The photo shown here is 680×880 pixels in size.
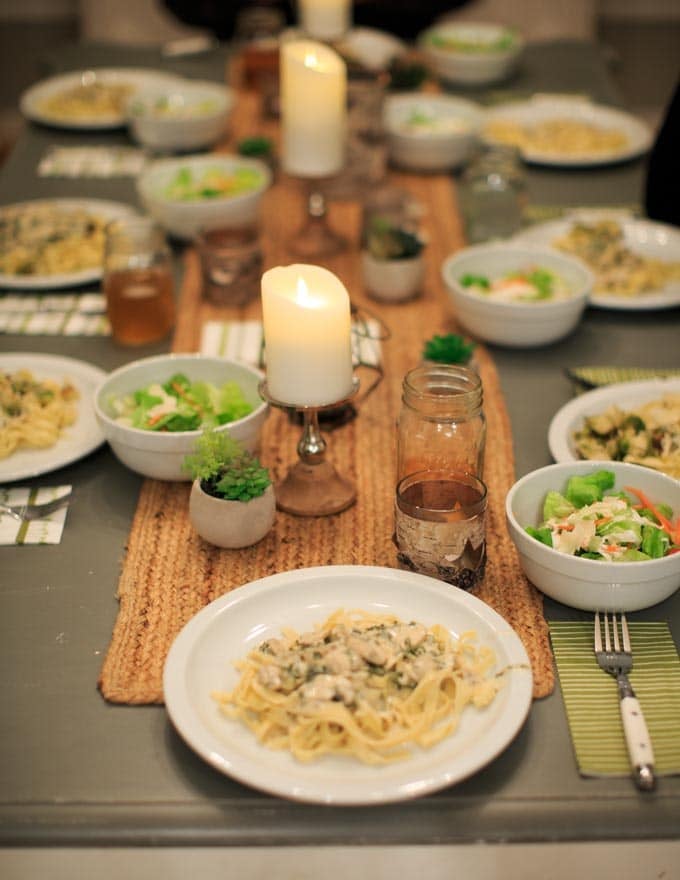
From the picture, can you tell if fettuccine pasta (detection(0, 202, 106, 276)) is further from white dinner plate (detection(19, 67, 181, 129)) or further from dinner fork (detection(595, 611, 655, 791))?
dinner fork (detection(595, 611, 655, 791))

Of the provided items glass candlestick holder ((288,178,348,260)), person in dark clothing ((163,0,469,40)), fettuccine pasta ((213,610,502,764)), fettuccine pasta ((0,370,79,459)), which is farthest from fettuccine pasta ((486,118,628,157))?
person in dark clothing ((163,0,469,40))

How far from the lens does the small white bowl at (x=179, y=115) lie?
2689 mm

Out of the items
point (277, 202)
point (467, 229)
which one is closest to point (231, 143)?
point (277, 202)

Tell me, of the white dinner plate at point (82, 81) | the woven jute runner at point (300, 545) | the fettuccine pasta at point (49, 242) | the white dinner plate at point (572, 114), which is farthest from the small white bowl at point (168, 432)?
the white dinner plate at point (82, 81)

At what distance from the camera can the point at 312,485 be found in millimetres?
1404

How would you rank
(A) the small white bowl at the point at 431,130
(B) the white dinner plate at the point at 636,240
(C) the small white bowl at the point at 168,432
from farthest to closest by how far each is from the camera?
(A) the small white bowl at the point at 431,130 < (B) the white dinner plate at the point at 636,240 < (C) the small white bowl at the point at 168,432

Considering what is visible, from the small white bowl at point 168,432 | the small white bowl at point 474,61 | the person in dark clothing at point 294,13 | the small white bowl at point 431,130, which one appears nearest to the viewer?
the small white bowl at point 168,432

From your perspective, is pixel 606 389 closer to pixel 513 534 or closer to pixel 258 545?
pixel 513 534

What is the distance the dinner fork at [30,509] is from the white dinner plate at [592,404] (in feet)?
2.22

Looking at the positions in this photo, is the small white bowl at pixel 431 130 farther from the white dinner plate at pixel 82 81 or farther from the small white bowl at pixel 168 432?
the small white bowl at pixel 168 432

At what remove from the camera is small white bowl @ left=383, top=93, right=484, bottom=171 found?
8.54 feet

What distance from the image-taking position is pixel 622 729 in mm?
1035

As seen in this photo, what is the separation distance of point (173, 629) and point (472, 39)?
2.78 metres

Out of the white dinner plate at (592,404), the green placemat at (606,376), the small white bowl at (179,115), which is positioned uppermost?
the white dinner plate at (592,404)
